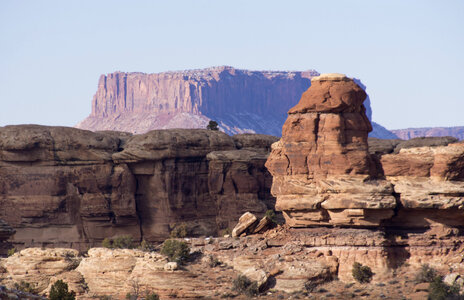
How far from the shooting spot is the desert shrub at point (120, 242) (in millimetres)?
86419

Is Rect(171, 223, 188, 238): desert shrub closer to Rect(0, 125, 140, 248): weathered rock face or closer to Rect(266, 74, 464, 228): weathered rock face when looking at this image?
Rect(0, 125, 140, 248): weathered rock face

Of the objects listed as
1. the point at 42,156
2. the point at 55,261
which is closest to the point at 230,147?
the point at 42,156

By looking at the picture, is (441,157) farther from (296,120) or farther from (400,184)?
(296,120)

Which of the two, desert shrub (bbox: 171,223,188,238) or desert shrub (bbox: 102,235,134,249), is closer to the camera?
desert shrub (bbox: 102,235,134,249)

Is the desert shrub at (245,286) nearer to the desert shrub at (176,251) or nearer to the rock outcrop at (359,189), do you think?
the rock outcrop at (359,189)

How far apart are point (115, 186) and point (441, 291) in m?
47.6

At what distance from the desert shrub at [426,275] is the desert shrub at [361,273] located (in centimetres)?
287

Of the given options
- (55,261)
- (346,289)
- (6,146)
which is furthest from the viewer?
(6,146)

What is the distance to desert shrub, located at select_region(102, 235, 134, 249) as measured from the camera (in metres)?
86.4

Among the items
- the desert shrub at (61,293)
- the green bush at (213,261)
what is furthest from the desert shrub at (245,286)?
the desert shrub at (61,293)

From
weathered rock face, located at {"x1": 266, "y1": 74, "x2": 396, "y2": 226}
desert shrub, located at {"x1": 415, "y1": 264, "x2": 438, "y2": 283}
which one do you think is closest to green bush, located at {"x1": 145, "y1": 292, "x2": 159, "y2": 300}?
weathered rock face, located at {"x1": 266, "y1": 74, "x2": 396, "y2": 226}

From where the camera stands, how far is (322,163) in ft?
212

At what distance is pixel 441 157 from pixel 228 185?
39.6 meters

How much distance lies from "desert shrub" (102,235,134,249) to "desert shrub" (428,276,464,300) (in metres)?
33.7
